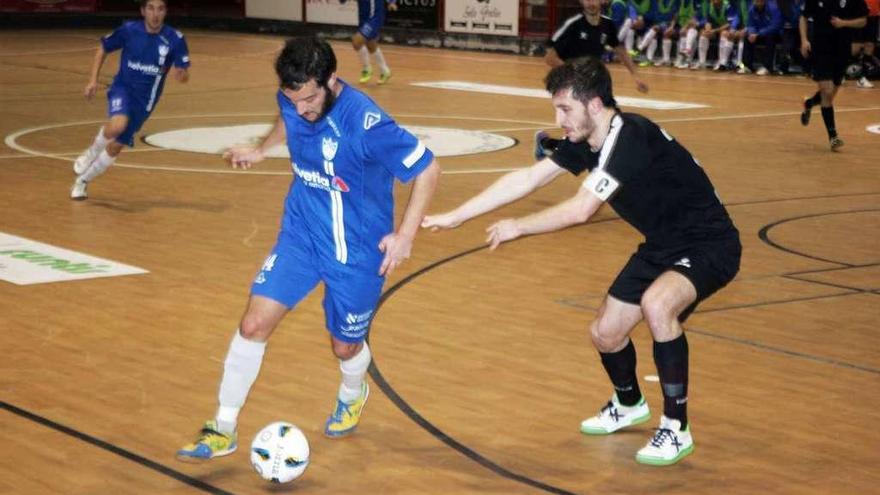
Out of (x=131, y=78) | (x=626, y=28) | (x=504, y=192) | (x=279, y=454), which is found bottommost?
(x=626, y=28)

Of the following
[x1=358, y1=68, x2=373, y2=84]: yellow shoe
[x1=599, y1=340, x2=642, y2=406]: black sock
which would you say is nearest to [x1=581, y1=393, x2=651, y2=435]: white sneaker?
[x1=599, y1=340, x2=642, y2=406]: black sock

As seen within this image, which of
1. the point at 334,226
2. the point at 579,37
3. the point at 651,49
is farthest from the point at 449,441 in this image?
the point at 651,49

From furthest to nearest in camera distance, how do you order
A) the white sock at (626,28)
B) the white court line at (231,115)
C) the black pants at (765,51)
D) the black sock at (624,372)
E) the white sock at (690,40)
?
the white sock at (626,28) < the white sock at (690,40) < the black pants at (765,51) < the white court line at (231,115) < the black sock at (624,372)

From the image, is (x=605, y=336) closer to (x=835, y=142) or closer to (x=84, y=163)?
(x=84, y=163)

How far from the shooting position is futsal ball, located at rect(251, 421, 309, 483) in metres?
6.82

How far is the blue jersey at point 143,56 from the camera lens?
14930 mm

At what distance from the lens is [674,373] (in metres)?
7.23

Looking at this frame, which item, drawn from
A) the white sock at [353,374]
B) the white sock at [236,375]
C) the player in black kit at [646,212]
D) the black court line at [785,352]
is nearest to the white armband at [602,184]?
the player in black kit at [646,212]

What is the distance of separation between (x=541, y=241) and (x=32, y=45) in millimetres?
26517

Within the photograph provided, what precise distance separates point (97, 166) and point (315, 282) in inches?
327

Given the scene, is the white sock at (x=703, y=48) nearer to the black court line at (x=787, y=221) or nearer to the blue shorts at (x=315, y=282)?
the black court line at (x=787, y=221)

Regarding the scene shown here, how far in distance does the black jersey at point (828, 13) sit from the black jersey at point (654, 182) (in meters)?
12.8

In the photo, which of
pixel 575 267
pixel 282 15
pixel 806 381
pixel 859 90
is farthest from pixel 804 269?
pixel 282 15

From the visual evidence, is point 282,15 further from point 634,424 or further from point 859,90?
point 634,424
